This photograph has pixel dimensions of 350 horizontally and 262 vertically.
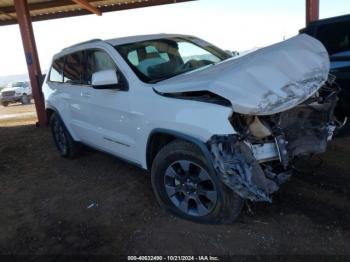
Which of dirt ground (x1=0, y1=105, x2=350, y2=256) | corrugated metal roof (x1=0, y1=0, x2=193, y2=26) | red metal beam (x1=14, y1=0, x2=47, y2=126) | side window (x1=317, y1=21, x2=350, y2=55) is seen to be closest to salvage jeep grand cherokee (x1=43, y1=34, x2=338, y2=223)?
dirt ground (x1=0, y1=105, x2=350, y2=256)

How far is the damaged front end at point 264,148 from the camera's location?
10.4 feet

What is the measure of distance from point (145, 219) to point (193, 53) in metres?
2.19

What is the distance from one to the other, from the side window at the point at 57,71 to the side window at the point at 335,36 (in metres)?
4.15

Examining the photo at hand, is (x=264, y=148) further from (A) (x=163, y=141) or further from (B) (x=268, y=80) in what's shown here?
(A) (x=163, y=141)

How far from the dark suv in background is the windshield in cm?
194

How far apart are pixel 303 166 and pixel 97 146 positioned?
2.69m

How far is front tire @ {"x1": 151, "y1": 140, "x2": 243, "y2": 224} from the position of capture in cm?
346

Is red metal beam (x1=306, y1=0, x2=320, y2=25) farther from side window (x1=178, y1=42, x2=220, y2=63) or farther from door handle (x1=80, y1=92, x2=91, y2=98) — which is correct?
door handle (x1=80, y1=92, x2=91, y2=98)

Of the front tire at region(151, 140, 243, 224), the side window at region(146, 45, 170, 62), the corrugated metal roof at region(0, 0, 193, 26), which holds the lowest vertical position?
the front tire at region(151, 140, 243, 224)

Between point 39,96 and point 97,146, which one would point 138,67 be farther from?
point 39,96

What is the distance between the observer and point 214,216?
11.7 ft

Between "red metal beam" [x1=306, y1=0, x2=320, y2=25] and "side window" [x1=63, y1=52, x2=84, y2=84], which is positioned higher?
"red metal beam" [x1=306, y1=0, x2=320, y2=25]

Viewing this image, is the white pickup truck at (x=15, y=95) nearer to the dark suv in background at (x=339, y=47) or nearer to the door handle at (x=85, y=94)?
the door handle at (x=85, y=94)

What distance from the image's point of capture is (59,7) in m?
12.6
